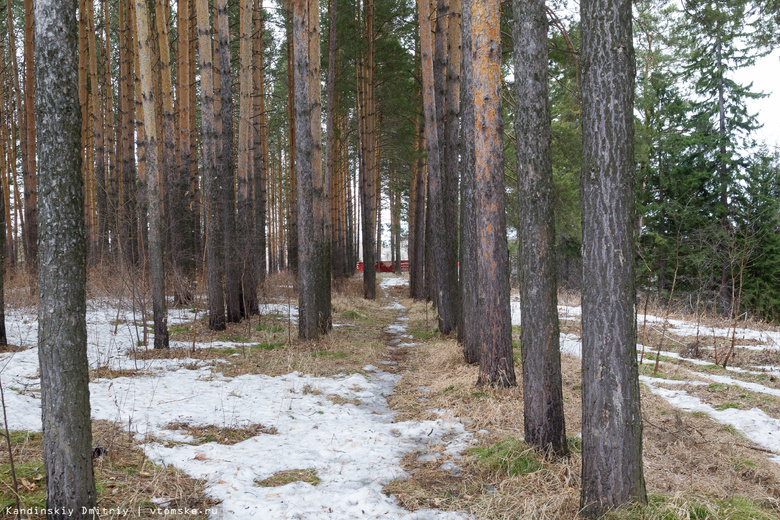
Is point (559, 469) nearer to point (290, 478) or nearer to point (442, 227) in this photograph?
point (290, 478)

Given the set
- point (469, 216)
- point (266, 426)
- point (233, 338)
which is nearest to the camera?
point (266, 426)

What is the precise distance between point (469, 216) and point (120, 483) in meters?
5.43

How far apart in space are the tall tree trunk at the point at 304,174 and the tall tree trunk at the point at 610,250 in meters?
6.08

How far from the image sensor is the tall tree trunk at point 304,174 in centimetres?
826

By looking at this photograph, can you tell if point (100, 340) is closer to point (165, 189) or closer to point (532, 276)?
point (165, 189)

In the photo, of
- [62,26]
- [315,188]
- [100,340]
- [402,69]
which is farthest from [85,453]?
[402,69]

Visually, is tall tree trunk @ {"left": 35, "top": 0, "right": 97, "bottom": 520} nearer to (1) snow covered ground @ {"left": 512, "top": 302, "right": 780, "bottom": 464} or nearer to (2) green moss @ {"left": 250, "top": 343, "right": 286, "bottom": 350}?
(1) snow covered ground @ {"left": 512, "top": 302, "right": 780, "bottom": 464}

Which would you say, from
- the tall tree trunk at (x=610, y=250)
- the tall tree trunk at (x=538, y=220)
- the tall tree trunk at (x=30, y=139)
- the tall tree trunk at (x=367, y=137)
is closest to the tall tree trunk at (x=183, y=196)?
the tall tree trunk at (x=30, y=139)

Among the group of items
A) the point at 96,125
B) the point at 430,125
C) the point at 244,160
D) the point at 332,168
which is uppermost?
the point at 96,125

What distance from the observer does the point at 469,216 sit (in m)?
7.09

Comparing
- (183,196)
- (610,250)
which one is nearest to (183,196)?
(183,196)

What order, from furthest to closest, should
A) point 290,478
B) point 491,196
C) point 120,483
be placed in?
point 491,196 → point 290,478 → point 120,483

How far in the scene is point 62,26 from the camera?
2.29m

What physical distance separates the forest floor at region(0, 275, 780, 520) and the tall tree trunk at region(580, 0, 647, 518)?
0.35m
